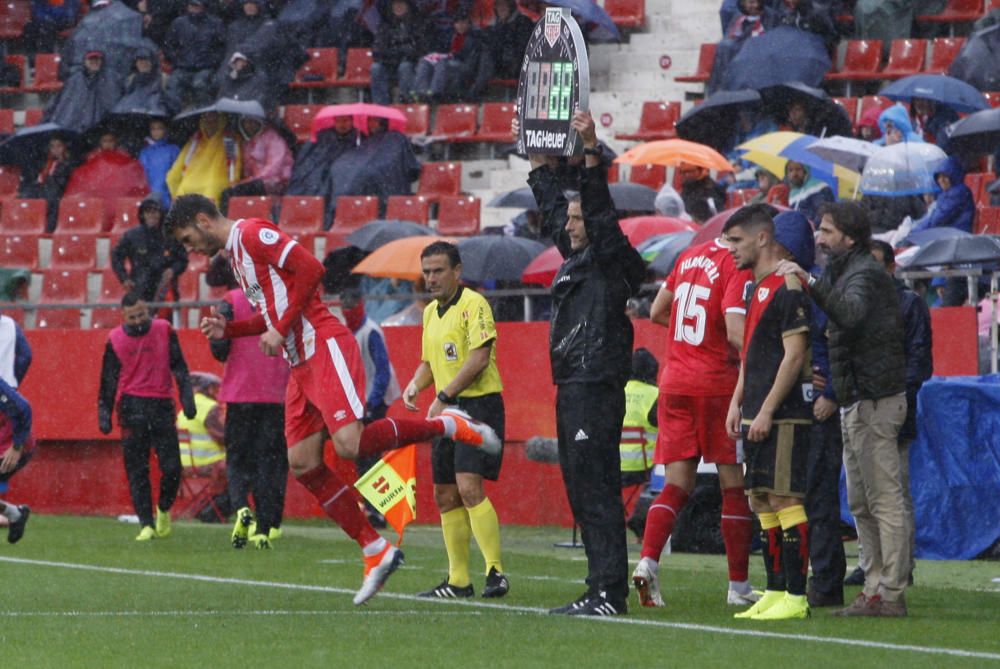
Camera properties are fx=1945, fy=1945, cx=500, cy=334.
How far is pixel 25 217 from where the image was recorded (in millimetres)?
25328

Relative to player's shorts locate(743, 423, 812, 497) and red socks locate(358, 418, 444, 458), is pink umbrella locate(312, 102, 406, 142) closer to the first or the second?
red socks locate(358, 418, 444, 458)

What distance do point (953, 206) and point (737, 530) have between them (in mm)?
7334

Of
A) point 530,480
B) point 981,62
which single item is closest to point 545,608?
point 530,480

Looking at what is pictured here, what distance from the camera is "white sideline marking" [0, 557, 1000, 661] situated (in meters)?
8.02

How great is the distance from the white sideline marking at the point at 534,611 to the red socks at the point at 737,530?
41.6 inches

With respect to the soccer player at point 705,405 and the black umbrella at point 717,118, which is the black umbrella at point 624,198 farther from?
the soccer player at point 705,405

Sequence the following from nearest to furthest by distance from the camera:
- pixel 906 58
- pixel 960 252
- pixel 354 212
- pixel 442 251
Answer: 1. pixel 442 251
2. pixel 960 252
3. pixel 906 58
4. pixel 354 212

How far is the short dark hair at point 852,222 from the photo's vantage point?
9.63 m

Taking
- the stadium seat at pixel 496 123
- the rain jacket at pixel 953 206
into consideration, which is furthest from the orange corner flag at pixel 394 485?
the stadium seat at pixel 496 123

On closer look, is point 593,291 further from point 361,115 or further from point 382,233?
point 361,115

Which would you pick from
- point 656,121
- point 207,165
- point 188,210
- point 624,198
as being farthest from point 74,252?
point 188,210

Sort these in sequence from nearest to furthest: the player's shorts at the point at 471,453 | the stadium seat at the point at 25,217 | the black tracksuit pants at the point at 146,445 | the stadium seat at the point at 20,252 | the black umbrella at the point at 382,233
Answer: the player's shorts at the point at 471,453
the black tracksuit pants at the point at 146,445
the black umbrella at the point at 382,233
the stadium seat at the point at 20,252
the stadium seat at the point at 25,217

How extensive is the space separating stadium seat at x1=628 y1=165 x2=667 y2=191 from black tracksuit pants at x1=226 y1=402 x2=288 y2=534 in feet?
24.5

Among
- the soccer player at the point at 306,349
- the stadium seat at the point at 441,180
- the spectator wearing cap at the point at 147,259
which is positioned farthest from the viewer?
the stadium seat at the point at 441,180
